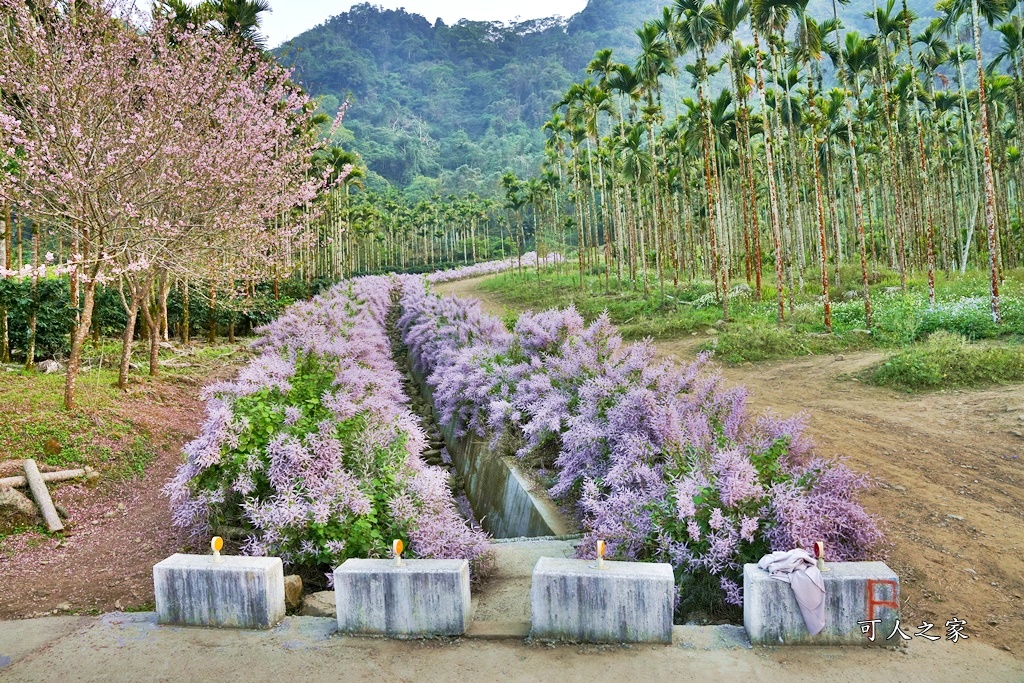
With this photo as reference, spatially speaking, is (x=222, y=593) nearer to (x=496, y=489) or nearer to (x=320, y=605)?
(x=320, y=605)

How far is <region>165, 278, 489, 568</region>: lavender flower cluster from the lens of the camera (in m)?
5.41

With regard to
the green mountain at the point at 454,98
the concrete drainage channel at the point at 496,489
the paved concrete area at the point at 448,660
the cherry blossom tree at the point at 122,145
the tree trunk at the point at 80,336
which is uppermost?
the green mountain at the point at 454,98

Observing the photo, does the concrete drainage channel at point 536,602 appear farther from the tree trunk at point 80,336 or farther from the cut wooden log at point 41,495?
the tree trunk at point 80,336

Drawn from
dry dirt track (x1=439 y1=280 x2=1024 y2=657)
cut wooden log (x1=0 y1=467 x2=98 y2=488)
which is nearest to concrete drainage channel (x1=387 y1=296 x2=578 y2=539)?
dry dirt track (x1=439 y1=280 x2=1024 y2=657)

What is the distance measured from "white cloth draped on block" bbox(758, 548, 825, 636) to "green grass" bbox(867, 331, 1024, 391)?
863cm

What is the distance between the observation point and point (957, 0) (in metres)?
19.1

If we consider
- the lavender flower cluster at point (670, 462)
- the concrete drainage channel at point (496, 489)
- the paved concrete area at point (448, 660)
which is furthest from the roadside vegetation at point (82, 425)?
the lavender flower cluster at point (670, 462)

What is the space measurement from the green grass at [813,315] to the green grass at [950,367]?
2.24 meters

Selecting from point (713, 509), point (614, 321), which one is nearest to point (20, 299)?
point (713, 509)

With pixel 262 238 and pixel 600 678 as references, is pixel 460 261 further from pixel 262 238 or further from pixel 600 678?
pixel 600 678

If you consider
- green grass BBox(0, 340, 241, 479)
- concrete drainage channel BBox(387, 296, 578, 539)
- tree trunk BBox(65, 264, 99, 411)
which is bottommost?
concrete drainage channel BBox(387, 296, 578, 539)

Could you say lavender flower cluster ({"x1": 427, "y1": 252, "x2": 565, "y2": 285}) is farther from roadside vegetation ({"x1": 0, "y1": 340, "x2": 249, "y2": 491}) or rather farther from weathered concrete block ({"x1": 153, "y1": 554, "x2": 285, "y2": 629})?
weathered concrete block ({"x1": 153, "y1": 554, "x2": 285, "y2": 629})

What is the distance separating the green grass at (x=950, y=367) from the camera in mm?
10922

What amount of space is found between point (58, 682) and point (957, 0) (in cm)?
2460
